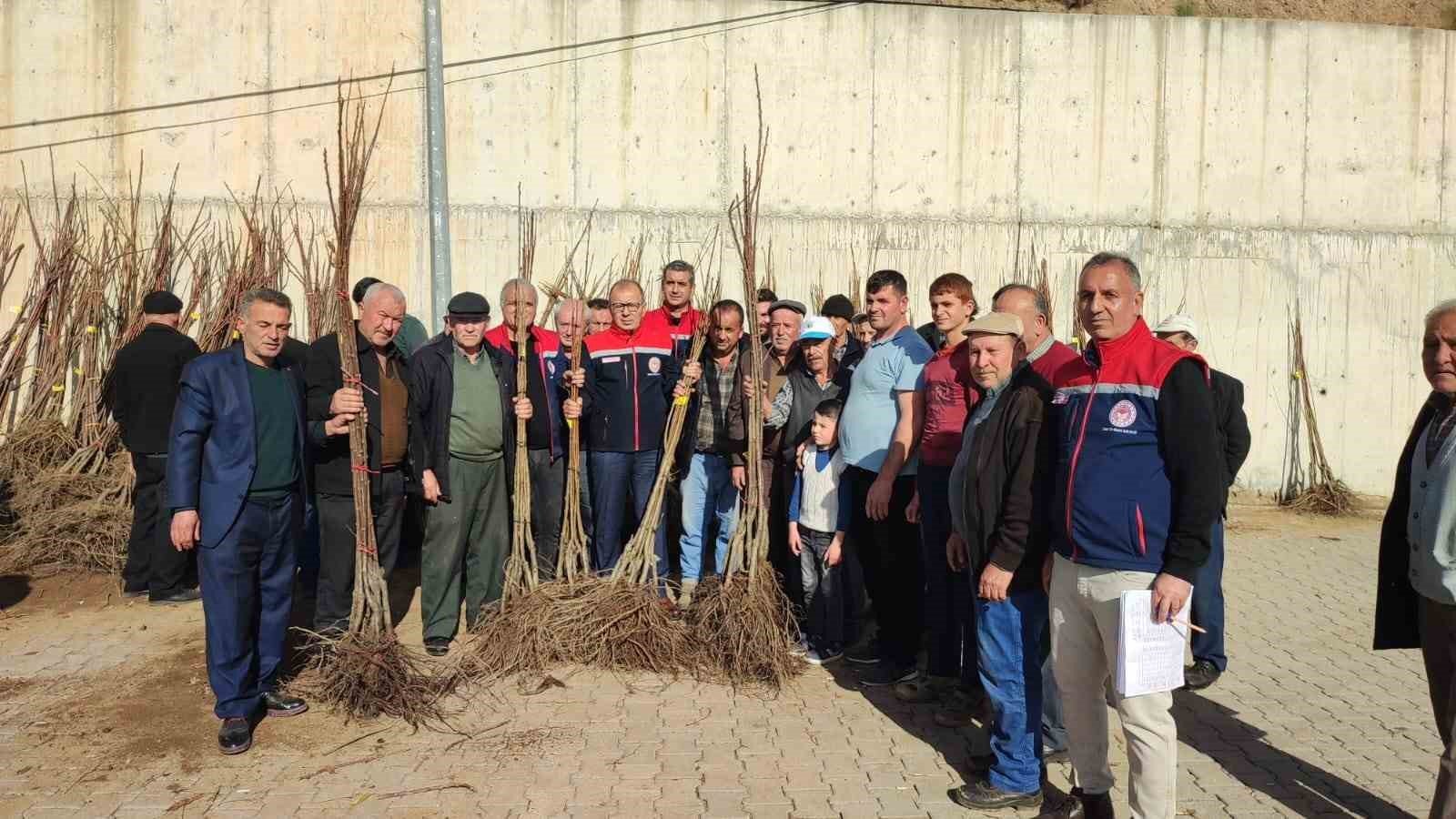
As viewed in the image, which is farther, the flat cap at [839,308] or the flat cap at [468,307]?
the flat cap at [839,308]

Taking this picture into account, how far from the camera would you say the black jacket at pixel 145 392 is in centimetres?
596

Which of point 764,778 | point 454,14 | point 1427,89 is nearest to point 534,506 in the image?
point 764,778

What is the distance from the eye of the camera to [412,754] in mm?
3912

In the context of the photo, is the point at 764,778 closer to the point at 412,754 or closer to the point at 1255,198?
the point at 412,754

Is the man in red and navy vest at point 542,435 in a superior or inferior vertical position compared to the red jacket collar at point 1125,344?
inferior

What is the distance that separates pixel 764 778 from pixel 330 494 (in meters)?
2.33

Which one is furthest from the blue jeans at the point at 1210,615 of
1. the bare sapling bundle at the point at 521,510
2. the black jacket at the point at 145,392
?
the black jacket at the point at 145,392

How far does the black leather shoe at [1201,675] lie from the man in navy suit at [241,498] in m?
3.76

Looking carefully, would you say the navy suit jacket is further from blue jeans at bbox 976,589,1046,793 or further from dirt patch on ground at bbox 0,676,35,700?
blue jeans at bbox 976,589,1046,793

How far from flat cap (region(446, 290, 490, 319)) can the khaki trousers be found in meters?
2.94

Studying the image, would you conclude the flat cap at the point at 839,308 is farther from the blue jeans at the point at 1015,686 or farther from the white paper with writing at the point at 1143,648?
the white paper with writing at the point at 1143,648

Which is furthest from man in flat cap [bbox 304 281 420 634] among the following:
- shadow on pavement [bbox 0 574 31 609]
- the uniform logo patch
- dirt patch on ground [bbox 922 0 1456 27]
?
dirt patch on ground [bbox 922 0 1456 27]

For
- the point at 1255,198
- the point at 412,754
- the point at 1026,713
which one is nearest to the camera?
the point at 1026,713

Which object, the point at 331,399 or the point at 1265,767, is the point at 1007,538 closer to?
the point at 1265,767
